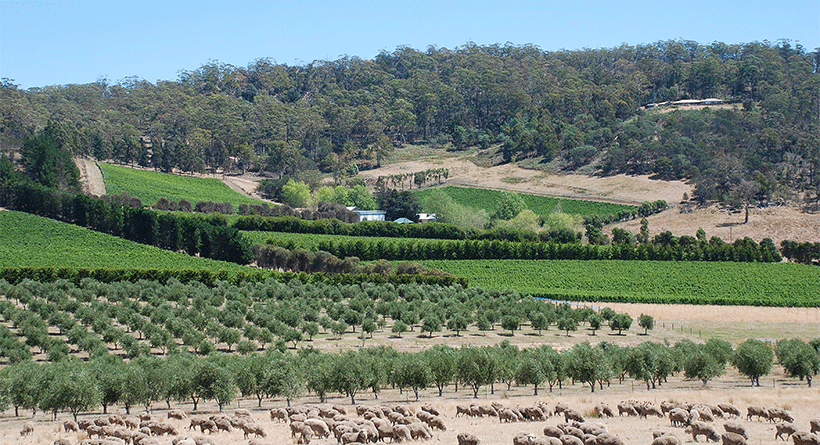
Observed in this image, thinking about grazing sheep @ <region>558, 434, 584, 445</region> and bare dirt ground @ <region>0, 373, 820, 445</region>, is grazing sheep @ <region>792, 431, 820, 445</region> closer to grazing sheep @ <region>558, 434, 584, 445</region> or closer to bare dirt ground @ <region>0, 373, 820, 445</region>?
bare dirt ground @ <region>0, 373, 820, 445</region>

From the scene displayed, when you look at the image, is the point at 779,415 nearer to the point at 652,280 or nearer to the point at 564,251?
the point at 652,280

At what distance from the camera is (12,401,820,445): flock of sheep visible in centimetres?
2639

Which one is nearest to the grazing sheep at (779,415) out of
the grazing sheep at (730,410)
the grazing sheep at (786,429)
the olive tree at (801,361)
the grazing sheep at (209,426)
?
the grazing sheep at (730,410)

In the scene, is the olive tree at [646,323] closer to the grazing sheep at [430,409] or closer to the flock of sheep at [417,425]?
the flock of sheep at [417,425]

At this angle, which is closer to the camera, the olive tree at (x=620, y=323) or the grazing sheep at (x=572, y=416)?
the grazing sheep at (x=572, y=416)

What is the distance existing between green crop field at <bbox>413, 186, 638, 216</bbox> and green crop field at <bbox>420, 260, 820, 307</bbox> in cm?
3981

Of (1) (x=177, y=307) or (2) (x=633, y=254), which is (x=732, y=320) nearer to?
(2) (x=633, y=254)

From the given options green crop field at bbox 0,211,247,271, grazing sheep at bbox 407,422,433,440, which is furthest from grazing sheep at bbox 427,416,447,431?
green crop field at bbox 0,211,247,271

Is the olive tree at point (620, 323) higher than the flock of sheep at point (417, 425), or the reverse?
the flock of sheep at point (417, 425)

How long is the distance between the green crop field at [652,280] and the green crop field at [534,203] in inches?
1567

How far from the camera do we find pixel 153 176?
149 metres

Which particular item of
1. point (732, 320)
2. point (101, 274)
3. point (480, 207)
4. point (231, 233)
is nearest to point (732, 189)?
point (480, 207)

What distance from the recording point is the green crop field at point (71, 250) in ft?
277

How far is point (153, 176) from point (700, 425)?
448 ft
